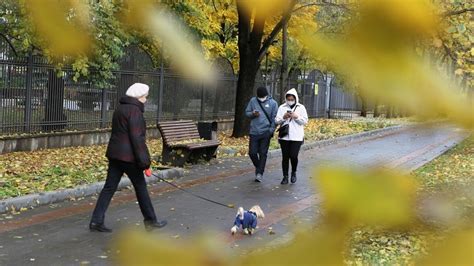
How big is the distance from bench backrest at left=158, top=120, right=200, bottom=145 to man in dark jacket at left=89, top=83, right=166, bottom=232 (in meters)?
4.03

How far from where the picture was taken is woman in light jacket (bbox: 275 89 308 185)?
900 cm

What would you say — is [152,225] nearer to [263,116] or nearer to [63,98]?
[263,116]

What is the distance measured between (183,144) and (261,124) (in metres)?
1.72

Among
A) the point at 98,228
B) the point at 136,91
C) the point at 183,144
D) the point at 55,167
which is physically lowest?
the point at 98,228

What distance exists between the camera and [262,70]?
2303 centimetres

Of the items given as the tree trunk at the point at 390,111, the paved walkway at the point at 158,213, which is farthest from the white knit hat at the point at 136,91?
the tree trunk at the point at 390,111

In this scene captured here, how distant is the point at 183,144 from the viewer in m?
10.4

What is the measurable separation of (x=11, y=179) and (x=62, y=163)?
1.95m

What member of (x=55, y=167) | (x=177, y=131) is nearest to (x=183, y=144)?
(x=177, y=131)

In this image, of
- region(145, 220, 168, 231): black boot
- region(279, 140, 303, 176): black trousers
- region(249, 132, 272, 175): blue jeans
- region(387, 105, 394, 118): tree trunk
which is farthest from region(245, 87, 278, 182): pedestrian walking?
region(387, 105, 394, 118): tree trunk

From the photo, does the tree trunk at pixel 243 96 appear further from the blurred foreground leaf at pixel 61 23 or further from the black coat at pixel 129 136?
the blurred foreground leaf at pixel 61 23

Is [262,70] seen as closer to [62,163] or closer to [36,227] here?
[62,163]

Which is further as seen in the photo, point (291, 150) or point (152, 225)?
point (291, 150)

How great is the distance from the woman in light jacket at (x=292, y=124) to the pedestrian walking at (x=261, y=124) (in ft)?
0.71
